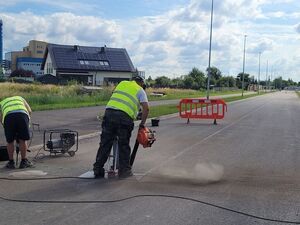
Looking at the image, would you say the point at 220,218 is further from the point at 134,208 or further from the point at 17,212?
the point at 17,212

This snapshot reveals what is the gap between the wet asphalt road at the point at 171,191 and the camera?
233 inches

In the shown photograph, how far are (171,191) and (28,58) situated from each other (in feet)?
378

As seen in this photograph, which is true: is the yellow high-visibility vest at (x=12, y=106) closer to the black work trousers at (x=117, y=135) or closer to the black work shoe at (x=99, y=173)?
the black work trousers at (x=117, y=135)

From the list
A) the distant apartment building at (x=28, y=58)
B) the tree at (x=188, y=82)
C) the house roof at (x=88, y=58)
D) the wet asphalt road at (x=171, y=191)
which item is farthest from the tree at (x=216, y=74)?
the wet asphalt road at (x=171, y=191)

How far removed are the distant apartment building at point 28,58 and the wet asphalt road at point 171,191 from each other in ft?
329

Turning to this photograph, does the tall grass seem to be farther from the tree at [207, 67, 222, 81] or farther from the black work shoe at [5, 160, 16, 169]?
the tree at [207, 67, 222, 81]

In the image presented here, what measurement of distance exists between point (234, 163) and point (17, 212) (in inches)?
213

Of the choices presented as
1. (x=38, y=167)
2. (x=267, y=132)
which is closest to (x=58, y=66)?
(x=267, y=132)

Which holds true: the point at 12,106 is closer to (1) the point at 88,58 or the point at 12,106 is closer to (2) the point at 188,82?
(1) the point at 88,58

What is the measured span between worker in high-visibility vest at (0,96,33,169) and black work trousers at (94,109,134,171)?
1.75 m

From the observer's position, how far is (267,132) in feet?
57.9

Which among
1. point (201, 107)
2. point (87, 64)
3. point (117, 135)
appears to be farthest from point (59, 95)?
point (87, 64)

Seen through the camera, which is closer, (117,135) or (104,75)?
(117,135)

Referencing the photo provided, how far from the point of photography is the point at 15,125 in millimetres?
9180
